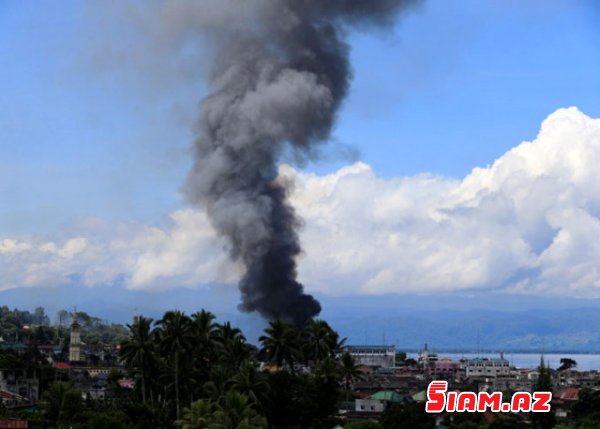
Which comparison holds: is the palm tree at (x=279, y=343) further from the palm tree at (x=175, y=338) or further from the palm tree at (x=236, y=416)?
the palm tree at (x=236, y=416)

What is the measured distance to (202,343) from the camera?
111688mm

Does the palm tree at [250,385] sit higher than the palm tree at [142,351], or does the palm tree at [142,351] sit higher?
the palm tree at [142,351]

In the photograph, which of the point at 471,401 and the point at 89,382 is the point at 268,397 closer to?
the point at 471,401

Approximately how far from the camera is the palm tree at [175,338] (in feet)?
348

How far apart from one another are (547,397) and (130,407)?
134 feet

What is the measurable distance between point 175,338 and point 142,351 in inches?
147

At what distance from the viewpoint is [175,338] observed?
106438 mm

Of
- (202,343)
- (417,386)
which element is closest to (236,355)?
(202,343)

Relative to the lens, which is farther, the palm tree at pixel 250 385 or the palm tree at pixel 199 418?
the palm tree at pixel 250 385

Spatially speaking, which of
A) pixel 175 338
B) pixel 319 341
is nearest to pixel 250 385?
pixel 175 338

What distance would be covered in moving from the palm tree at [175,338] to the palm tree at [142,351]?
1.48 m

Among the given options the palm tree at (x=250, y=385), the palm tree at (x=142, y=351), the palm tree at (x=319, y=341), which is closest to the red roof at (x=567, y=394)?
the palm tree at (x=319, y=341)

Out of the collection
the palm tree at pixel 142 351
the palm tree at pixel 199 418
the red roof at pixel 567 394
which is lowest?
the palm tree at pixel 199 418

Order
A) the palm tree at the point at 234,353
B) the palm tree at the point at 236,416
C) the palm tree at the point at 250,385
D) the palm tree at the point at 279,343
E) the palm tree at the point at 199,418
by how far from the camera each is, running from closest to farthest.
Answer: the palm tree at the point at 236,416, the palm tree at the point at 199,418, the palm tree at the point at 250,385, the palm tree at the point at 234,353, the palm tree at the point at 279,343
